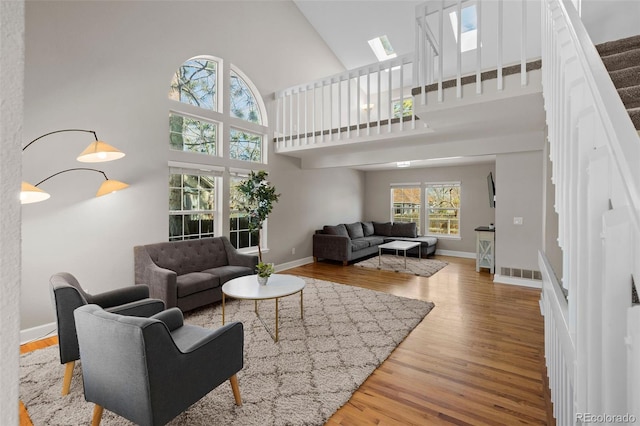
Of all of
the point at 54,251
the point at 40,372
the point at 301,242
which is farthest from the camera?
the point at 301,242

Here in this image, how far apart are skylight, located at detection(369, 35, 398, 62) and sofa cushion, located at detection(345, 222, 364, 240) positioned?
4.13 metres

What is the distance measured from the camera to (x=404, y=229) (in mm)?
8016

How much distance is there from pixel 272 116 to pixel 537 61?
4.30 meters

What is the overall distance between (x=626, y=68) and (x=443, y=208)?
20.8ft

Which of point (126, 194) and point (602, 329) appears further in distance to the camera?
point (126, 194)

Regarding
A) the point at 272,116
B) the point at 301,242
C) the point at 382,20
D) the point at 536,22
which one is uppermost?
the point at 382,20

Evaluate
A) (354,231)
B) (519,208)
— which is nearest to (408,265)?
(354,231)

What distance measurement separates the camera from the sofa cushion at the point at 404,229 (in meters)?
7.94

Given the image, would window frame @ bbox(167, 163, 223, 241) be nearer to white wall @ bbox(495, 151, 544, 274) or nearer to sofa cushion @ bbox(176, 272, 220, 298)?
sofa cushion @ bbox(176, 272, 220, 298)

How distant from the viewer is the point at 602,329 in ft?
2.00

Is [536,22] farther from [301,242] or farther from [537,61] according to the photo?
[301,242]

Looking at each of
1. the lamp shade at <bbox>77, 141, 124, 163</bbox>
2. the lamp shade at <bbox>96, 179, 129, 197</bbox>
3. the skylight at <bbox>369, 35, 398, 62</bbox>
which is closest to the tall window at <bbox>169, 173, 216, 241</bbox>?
the lamp shade at <bbox>96, 179, 129, 197</bbox>

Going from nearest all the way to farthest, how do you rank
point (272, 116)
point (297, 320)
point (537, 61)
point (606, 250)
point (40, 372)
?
point (606, 250), point (40, 372), point (537, 61), point (297, 320), point (272, 116)

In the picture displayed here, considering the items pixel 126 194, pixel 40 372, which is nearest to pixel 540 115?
pixel 126 194
